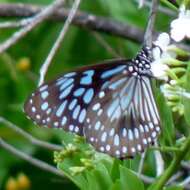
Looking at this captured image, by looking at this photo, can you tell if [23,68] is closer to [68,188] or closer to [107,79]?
[68,188]

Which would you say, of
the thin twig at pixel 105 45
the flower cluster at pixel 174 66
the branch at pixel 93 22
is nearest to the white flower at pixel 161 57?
the flower cluster at pixel 174 66

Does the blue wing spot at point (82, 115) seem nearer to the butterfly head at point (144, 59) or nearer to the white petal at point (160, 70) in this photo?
the butterfly head at point (144, 59)

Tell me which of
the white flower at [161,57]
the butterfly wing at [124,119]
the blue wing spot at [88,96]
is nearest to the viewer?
the white flower at [161,57]

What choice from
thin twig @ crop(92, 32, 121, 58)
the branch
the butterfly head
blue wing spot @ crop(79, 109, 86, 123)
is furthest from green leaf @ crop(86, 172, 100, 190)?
thin twig @ crop(92, 32, 121, 58)

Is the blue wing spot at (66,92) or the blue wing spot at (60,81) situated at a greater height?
the blue wing spot at (60,81)

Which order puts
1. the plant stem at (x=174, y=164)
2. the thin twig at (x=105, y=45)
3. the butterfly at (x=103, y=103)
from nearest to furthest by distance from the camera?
the plant stem at (x=174, y=164) → the butterfly at (x=103, y=103) → the thin twig at (x=105, y=45)

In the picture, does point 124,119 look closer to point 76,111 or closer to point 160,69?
point 76,111

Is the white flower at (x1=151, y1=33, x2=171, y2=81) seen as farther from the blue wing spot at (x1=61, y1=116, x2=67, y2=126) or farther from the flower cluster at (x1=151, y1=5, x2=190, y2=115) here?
the blue wing spot at (x1=61, y1=116, x2=67, y2=126)
